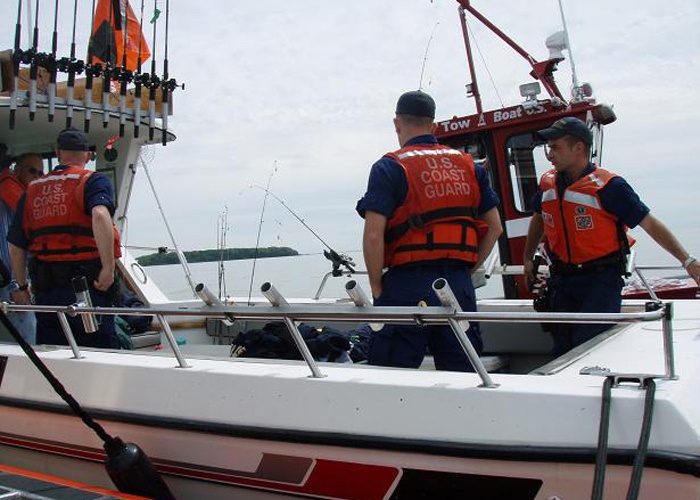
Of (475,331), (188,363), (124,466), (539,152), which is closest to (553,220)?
(475,331)

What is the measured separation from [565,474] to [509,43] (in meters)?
6.59

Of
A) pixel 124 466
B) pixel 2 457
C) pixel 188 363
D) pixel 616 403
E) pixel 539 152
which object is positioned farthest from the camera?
pixel 539 152

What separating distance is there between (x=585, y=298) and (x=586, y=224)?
13.7 inches

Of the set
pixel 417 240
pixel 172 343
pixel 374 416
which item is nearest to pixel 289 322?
pixel 374 416

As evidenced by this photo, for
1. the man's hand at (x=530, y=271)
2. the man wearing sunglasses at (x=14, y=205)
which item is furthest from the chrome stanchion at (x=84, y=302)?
the man's hand at (x=530, y=271)

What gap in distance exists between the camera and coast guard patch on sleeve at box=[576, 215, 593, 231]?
337cm

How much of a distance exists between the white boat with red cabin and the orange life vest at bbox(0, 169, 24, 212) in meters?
1.42

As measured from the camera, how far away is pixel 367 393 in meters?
2.40

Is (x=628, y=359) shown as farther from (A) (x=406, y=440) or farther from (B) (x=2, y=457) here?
(B) (x=2, y=457)

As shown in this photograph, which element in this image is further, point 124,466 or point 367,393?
point 124,466

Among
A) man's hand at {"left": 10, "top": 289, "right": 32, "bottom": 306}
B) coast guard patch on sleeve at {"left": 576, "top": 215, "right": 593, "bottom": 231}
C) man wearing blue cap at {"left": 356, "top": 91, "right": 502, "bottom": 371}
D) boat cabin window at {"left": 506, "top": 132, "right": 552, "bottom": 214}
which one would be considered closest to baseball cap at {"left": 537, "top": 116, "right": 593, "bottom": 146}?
coast guard patch on sleeve at {"left": 576, "top": 215, "right": 593, "bottom": 231}

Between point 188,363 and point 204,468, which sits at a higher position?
point 188,363

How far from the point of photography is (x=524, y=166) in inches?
308

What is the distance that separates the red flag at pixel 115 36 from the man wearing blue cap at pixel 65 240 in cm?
199
